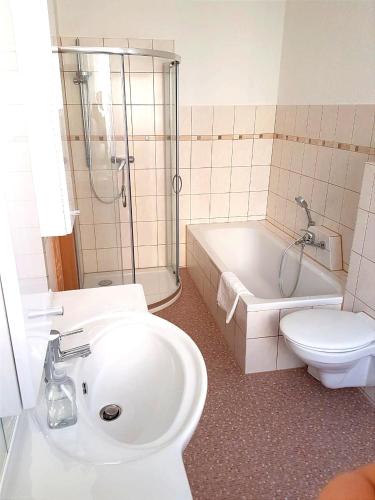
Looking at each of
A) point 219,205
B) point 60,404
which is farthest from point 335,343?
point 219,205

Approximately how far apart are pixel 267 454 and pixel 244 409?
11.5 inches

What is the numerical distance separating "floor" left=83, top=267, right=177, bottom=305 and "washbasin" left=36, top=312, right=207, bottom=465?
173 centimetres

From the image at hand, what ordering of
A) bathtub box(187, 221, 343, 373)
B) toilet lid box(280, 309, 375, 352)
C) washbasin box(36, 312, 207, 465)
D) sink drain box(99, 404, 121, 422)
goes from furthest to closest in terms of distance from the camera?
bathtub box(187, 221, 343, 373), toilet lid box(280, 309, 375, 352), sink drain box(99, 404, 121, 422), washbasin box(36, 312, 207, 465)

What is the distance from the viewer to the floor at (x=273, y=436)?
5.25ft

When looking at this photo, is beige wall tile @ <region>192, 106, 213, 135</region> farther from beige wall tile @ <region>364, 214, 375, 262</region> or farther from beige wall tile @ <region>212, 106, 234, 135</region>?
beige wall tile @ <region>364, 214, 375, 262</region>

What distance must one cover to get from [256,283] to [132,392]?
223 cm

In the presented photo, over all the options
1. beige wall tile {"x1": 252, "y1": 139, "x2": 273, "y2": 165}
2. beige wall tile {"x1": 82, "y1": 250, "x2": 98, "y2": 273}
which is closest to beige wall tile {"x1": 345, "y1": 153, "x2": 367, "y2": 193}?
beige wall tile {"x1": 252, "y1": 139, "x2": 273, "y2": 165}

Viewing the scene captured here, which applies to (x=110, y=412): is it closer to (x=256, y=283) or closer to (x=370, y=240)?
(x=370, y=240)

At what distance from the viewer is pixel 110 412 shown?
114cm

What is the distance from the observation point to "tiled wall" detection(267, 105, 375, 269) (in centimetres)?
239

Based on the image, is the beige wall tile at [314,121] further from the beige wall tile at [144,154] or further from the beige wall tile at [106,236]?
the beige wall tile at [106,236]

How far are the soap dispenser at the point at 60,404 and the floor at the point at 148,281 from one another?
210 cm

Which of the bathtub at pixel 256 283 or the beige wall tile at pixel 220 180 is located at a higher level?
the beige wall tile at pixel 220 180

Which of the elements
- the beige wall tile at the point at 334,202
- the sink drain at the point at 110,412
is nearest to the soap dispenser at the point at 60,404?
the sink drain at the point at 110,412
